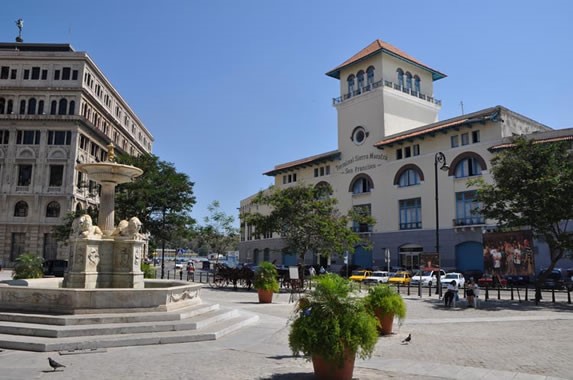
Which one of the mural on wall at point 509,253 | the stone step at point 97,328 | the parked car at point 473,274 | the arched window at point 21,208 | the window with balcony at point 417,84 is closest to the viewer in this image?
the stone step at point 97,328

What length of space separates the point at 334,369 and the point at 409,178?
41.9 m

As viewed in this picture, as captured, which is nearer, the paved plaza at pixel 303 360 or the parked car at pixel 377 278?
the paved plaza at pixel 303 360

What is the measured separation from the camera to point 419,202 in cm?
4588

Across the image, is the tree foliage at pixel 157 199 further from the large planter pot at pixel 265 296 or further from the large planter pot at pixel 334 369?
the large planter pot at pixel 334 369

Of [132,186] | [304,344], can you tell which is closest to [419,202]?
[132,186]

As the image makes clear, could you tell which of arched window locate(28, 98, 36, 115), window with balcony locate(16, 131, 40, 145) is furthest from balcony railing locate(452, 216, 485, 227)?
arched window locate(28, 98, 36, 115)

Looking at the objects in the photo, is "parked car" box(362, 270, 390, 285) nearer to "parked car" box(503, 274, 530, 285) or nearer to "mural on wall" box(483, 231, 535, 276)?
"mural on wall" box(483, 231, 535, 276)

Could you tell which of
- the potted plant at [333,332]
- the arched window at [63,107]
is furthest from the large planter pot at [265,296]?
the arched window at [63,107]

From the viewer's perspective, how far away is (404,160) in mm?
47406

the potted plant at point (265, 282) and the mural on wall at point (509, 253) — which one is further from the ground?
the mural on wall at point (509, 253)

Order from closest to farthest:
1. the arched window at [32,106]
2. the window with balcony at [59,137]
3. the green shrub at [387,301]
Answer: the green shrub at [387,301] < the window with balcony at [59,137] < the arched window at [32,106]

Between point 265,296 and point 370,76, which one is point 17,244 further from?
point 370,76

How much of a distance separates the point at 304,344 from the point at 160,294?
225 inches

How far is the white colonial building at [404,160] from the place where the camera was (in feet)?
136
